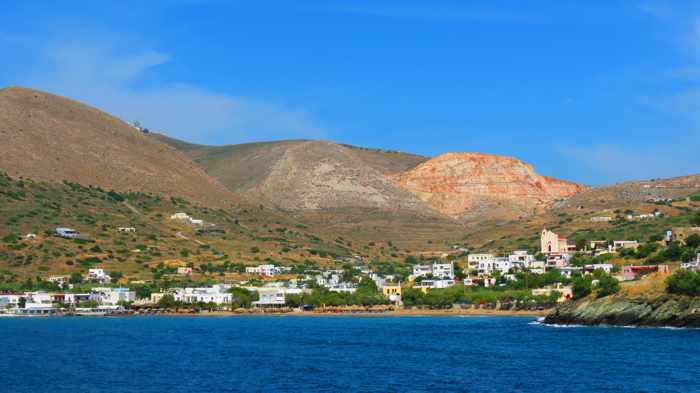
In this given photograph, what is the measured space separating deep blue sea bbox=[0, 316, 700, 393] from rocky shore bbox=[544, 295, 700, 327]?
2.99m

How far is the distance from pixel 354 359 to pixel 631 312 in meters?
36.5

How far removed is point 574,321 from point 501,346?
26344 millimetres

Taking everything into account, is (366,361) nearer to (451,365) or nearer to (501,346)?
(451,365)

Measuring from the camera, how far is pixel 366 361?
75.8 metres

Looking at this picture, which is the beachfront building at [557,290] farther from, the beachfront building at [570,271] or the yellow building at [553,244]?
the yellow building at [553,244]

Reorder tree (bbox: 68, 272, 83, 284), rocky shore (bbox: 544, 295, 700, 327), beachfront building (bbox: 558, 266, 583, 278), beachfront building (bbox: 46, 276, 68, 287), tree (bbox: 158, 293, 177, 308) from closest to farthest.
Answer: rocky shore (bbox: 544, 295, 700, 327) → beachfront building (bbox: 558, 266, 583, 278) → tree (bbox: 158, 293, 177, 308) → beachfront building (bbox: 46, 276, 68, 287) → tree (bbox: 68, 272, 83, 284)

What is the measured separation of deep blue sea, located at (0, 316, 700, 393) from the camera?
6269 cm

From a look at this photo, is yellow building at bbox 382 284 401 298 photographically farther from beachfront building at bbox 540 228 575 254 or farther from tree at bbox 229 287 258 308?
beachfront building at bbox 540 228 575 254

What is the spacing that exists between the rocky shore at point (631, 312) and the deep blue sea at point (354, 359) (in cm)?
299

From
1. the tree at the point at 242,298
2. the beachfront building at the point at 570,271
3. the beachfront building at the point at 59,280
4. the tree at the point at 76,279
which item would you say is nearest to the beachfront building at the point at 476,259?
the beachfront building at the point at 570,271

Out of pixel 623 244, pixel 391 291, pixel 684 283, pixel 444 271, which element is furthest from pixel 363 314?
pixel 684 283

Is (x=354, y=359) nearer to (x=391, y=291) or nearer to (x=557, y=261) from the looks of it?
(x=391, y=291)

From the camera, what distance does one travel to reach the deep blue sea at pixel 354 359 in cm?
6269

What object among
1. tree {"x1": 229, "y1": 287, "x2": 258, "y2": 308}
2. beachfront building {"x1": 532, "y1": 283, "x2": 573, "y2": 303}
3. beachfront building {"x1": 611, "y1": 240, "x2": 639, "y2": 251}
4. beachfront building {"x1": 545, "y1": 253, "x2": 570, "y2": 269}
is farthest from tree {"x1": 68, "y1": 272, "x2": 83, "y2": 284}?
beachfront building {"x1": 611, "y1": 240, "x2": 639, "y2": 251}
